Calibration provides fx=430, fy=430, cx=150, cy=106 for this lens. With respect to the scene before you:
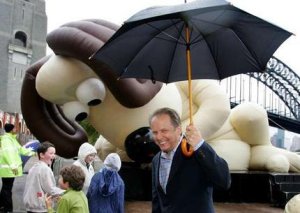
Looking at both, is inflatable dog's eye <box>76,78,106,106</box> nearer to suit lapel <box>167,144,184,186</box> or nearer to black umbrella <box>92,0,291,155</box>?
black umbrella <box>92,0,291,155</box>

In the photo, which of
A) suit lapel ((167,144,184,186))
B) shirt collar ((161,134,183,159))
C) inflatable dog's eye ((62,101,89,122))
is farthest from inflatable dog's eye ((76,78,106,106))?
suit lapel ((167,144,184,186))

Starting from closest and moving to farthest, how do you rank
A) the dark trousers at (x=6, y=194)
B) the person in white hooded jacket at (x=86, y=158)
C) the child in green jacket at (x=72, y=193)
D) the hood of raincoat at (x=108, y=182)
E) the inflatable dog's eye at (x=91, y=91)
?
the child in green jacket at (x=72, y=193) < the hood of raincoat at (x=108, y=182) < the person in white hooded jacket at (x=86, y=158) < the inflatable dog's eye at (x=91, y=91) < the dark trousers at (x=6, y=194)

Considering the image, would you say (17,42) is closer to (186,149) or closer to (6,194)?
(6,194)

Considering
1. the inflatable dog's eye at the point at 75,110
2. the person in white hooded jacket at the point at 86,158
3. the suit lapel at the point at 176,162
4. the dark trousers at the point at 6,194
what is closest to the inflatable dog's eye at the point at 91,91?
the inflatable dog's eye at the point at 75,110

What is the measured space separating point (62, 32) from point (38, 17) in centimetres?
5428

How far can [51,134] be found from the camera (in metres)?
6.37

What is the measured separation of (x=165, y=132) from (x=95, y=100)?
3608mm

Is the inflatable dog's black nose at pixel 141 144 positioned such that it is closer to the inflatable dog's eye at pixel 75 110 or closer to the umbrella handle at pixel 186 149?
the inflatable dog's eye at pixel 75 110

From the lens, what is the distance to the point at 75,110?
593 cm

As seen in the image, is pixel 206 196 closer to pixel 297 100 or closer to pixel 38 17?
pixel 297 100

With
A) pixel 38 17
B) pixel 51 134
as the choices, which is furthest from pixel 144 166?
pixel 38 17

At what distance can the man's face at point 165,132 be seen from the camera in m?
2.36

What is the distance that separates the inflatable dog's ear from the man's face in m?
3.14

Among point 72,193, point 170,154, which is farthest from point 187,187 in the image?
point 72,193
